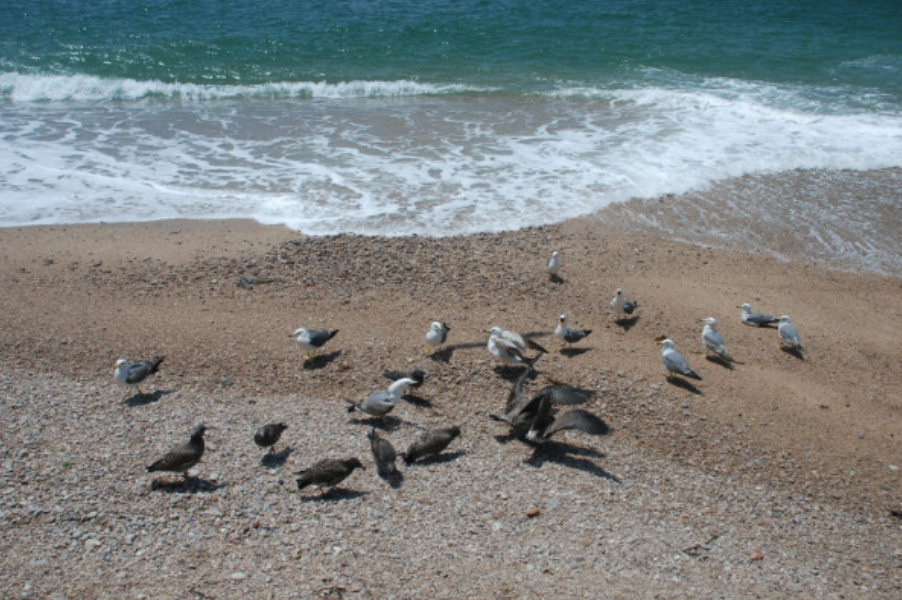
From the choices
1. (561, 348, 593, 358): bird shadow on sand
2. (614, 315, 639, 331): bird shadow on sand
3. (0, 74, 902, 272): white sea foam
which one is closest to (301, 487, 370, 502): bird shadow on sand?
(561, 348, 593, 358): bird shadow on sand

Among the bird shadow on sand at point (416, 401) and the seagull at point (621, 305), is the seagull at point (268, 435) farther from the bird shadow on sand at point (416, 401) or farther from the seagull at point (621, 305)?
the seagull at point (621, 305)

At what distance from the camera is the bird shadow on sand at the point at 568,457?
21.2ft

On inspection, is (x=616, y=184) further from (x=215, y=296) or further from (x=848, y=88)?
(x=848, y=88)

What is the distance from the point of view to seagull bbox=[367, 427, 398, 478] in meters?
6.28

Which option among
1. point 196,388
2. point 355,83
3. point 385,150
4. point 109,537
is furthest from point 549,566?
point 355,83

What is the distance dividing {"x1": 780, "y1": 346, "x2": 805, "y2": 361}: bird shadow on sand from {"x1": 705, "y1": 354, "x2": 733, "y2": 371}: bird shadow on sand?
892 mm

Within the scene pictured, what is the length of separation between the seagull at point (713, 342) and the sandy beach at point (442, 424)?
198 millimetres

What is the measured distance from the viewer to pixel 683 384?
25.7 ft

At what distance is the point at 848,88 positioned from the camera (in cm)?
2042

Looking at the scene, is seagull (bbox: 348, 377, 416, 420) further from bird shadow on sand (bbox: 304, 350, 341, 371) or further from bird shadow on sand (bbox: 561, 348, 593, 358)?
bird shadow on sand (bbox: 561, 348, 593, 358)

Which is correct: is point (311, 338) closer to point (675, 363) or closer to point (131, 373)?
point (131, 373)

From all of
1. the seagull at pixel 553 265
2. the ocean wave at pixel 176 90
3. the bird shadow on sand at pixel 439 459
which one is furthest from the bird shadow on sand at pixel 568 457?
the ocean wave at pixel 176 90

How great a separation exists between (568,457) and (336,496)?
2173 millimetres

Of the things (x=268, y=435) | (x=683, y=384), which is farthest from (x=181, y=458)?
(x=683, y=384)
